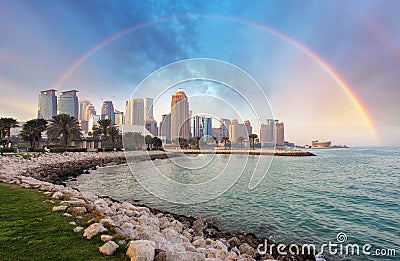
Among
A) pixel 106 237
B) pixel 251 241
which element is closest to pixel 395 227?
pixel 251 241

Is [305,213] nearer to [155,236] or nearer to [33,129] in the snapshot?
[155,236]

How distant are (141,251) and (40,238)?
235cm

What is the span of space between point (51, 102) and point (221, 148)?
10031 cm

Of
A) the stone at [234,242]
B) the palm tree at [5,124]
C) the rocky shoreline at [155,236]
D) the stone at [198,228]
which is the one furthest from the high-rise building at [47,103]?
the stone at [234,242]

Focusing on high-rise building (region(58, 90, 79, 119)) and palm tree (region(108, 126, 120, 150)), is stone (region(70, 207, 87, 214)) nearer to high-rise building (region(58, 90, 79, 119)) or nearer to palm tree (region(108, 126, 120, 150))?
palm tree (region(108, 126, 120, 150))

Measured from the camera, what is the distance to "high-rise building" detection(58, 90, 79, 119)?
461 feet

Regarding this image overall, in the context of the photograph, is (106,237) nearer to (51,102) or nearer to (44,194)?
(44,194)

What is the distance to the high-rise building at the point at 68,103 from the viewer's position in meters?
140

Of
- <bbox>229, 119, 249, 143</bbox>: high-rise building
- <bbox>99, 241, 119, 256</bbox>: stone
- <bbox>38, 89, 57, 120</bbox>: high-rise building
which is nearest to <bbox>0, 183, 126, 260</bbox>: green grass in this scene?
<bbox>99, 241, 119, 256</bbox>: stone

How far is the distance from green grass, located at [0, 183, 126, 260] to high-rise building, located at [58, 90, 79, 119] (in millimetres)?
150863

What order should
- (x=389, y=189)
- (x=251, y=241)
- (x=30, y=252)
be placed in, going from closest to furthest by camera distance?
(x=30, y=252) → (x=251, y=241) → (x=389, y=189)

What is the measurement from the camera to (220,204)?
15344mm

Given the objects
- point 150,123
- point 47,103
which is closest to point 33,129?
point 150,123

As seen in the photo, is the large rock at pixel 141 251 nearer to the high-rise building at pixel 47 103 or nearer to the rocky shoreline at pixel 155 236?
the rocky shoreline at pixel 155 236
